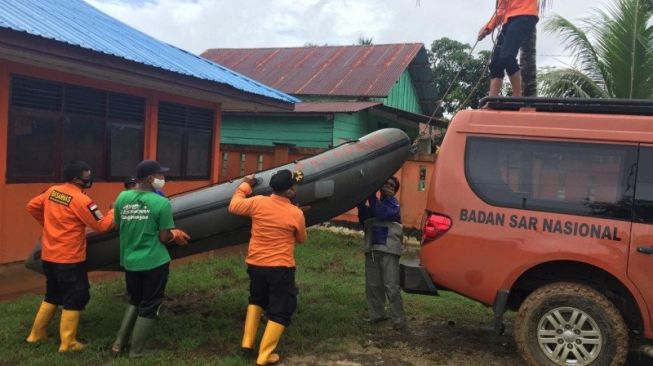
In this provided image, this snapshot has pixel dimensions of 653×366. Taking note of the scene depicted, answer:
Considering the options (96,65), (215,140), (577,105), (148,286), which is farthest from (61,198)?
(215,140)

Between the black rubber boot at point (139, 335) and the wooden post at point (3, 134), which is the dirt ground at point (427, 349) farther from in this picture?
the wooden post at point (3, 134)

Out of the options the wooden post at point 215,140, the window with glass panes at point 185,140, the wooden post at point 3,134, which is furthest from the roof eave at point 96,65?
the wooden post at point 215,140

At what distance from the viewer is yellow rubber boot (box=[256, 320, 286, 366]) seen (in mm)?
4234

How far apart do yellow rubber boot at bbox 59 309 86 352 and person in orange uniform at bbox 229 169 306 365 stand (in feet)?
4.49

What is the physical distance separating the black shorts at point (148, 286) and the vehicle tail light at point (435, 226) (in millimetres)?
2145

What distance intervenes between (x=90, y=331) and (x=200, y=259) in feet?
11.0

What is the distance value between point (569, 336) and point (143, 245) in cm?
333

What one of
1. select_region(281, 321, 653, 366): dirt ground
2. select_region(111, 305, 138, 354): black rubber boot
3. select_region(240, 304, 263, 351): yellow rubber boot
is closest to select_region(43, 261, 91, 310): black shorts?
select_region(111, 305, 138, 354): black rubber boot

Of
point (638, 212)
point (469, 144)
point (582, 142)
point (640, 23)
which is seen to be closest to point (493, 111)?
point (469, 144)

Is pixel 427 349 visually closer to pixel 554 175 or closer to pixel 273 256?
pixel 273 256

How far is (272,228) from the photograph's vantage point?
14.2 ft

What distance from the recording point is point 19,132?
254 inches

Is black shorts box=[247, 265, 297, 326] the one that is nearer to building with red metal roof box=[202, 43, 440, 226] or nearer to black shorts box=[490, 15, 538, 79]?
black shorts box=[490, 15, 538, 79]

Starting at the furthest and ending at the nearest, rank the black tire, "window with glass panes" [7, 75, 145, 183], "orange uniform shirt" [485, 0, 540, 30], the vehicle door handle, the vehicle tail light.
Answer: "window with glass panes" [7, 75, 145, 183] → "orange uniform shirt" [485, 0, 540, 30] → the vehicle tail light → the black tire → the vehicle door handle
